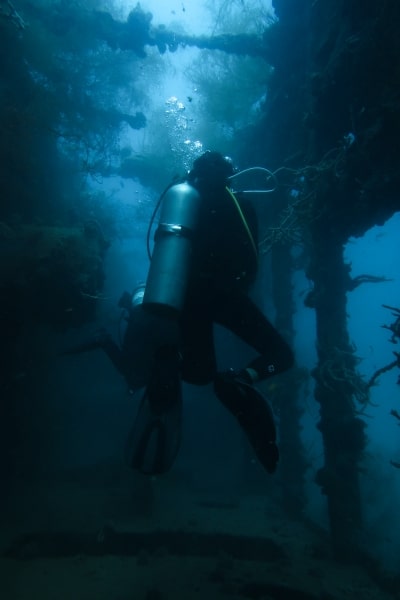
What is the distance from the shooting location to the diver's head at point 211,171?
379 cm

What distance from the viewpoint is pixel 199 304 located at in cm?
343

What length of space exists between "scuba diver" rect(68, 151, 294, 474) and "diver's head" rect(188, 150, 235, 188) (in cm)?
1

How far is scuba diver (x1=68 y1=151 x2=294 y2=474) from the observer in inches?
131

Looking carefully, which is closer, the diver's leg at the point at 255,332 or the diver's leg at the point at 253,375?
the diver's leg at the point at 253,375

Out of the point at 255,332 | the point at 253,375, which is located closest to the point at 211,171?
the point at 255,332

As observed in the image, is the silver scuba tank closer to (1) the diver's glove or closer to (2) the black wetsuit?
(2) the black wetsuit

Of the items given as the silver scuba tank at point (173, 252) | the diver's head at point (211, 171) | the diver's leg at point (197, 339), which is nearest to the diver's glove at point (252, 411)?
the diver's leg at point (197, 339)

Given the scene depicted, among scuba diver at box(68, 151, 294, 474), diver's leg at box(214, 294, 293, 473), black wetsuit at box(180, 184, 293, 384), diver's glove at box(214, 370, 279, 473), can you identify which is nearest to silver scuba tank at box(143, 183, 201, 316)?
scuba diver at box(68, 151, 294, 474)

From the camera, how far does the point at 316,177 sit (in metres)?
7.70

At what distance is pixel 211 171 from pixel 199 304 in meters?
1.48

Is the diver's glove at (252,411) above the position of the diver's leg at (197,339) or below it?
below

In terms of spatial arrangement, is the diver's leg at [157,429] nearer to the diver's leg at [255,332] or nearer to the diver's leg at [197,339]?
the diver's leg at [197,339]

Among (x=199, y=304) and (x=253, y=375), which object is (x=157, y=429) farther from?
(x=199, y=304)

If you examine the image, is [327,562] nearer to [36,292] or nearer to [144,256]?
[36,292]
